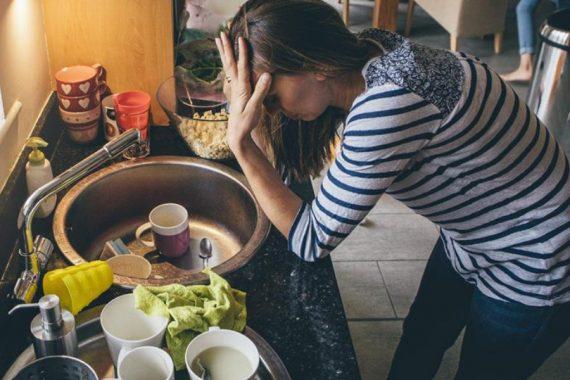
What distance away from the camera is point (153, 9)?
5.15 feet

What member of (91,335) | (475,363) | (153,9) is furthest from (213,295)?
(153,9)

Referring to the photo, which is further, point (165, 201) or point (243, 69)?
point (165, 201)

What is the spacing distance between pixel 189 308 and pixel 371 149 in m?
0.38

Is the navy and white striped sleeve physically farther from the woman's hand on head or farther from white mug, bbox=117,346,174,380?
white mug, bbox=117,346,174,380

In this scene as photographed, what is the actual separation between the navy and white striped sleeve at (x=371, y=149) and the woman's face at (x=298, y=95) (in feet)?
0.38

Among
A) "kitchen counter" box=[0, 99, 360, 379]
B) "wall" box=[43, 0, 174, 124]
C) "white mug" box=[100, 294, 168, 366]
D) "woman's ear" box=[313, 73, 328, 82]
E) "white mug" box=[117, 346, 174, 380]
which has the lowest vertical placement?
"kitchen counter" box=[0, 99, 360, 379]

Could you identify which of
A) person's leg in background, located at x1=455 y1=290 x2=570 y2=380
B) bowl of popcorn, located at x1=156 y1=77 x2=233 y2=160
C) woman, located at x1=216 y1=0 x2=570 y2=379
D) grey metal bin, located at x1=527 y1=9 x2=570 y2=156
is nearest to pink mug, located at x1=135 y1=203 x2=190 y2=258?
bowl of popcorn, located at x1=156 y1=77 x2=233 y2=160

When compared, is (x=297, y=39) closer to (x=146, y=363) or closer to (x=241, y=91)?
(x=241, y=91)

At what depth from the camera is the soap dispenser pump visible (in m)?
0.90

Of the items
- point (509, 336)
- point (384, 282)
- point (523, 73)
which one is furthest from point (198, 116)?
point (523, 73)

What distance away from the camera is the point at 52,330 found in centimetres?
92

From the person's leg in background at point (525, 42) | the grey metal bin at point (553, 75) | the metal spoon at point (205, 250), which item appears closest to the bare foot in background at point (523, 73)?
the person's leg in background at point (525, 42)

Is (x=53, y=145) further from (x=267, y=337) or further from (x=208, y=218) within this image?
(x=267, y=337)

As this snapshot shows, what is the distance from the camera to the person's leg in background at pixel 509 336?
4.13 feet
